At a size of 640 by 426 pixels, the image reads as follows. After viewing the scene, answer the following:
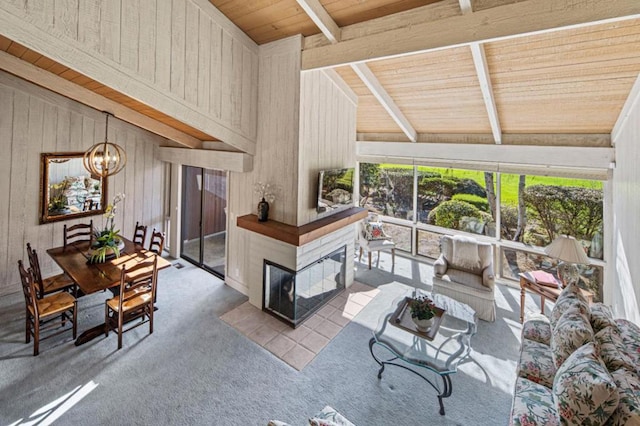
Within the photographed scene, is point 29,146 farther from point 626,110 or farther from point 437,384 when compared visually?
point 626,110

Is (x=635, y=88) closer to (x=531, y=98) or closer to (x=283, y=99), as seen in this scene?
(x=531, y=98)

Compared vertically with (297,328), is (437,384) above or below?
below

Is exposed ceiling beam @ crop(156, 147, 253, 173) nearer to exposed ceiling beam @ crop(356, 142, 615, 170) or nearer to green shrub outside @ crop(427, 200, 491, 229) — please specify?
exposed ceiling beam @ crop(356, 142, 615, 170)

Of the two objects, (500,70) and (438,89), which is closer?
(500,70)

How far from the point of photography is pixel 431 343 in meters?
3.11

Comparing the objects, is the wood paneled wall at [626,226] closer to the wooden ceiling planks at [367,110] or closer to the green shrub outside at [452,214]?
the green shrub outside at [452,214]

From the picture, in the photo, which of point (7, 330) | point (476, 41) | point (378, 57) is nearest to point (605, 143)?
point (476, 41)

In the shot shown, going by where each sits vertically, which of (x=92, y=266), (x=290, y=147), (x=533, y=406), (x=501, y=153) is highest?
(x=501, y=153)

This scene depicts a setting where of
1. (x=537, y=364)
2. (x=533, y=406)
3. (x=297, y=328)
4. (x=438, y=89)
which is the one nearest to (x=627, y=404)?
(x=533, y=406)

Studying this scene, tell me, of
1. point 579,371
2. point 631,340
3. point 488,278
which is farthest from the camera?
point 488,278

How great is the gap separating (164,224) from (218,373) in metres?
4.13

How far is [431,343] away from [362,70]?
3359mm

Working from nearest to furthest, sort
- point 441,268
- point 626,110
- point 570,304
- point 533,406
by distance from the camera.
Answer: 1. point 533,406
2. point 570,304
3. point 626,110
4. point 441,268

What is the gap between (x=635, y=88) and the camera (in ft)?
10.3
